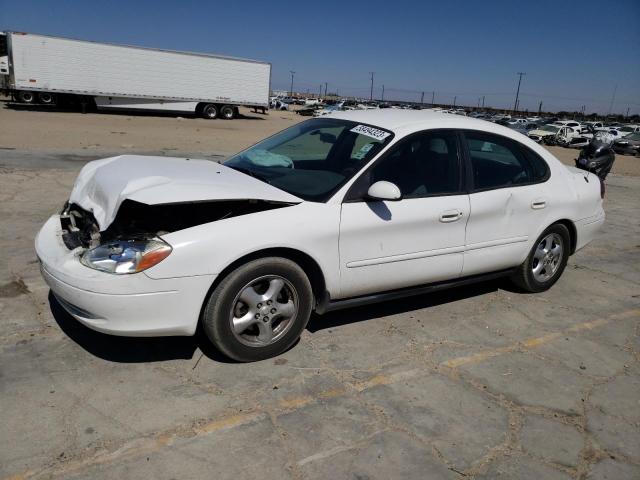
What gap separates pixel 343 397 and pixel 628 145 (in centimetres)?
3545

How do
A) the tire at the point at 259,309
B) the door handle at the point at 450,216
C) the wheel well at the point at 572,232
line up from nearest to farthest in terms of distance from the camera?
the tire at the point at 259,309
the door handle at the point at 450,216
the wheel well at the point at 572,232

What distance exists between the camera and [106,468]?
2.41 m

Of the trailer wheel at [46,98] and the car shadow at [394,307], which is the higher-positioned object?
the car shadow at [394,307]

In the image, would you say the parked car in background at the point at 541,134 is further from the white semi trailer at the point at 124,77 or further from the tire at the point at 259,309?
the tire at the point at 259,309

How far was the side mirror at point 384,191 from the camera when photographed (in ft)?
11.5

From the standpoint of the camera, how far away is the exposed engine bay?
3.20m

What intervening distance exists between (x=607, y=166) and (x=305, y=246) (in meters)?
8.25

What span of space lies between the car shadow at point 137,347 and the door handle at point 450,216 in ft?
6.20

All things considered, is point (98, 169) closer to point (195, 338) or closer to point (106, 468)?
Answer: point (195, 338)

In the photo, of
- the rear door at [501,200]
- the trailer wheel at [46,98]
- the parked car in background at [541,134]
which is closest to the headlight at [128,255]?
the rear door at [501,200]

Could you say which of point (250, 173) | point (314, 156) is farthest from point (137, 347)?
point (314, 156)

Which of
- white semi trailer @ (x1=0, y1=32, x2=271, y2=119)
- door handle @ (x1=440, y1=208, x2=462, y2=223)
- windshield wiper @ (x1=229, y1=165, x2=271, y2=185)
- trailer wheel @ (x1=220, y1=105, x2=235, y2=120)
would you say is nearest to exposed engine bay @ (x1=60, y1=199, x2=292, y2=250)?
windshield wiper @ (x1=229, y1=165, x2=271, y2=185)

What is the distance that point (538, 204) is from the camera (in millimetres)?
4656

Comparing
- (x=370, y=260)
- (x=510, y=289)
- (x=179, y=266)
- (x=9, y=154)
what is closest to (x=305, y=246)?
(x=370, y=260)
